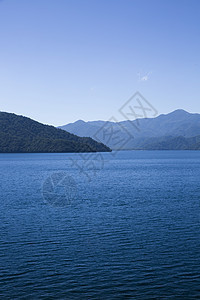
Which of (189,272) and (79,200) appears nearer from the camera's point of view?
(189,272)

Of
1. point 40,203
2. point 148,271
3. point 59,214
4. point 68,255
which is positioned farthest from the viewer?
point 40,203

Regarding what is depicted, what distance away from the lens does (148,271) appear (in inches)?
915

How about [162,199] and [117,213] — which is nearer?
[117,213]

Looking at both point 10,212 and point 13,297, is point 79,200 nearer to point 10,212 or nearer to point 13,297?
point 10,212

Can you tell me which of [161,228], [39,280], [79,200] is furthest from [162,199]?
[39,280]

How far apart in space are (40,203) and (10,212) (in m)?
8.38

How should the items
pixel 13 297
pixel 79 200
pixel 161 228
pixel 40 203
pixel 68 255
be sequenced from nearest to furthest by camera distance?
pixel 13 297 < pixel 68 255 < pixel 161 228 < pixel 40 203 < pixel 79 200

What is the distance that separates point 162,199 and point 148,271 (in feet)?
105

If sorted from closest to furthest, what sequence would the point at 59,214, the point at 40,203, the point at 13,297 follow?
1. the point at 13,297
2. the point at 59,214
3. the point at 40,203

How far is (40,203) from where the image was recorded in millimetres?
50719

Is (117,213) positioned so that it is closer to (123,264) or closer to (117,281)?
(123,264)

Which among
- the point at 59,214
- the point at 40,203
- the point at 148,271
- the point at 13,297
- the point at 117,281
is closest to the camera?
the point at 13,297

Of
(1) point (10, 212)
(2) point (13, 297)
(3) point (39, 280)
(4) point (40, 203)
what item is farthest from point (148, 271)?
(4) point (40, 203)

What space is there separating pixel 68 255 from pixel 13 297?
754 cm
